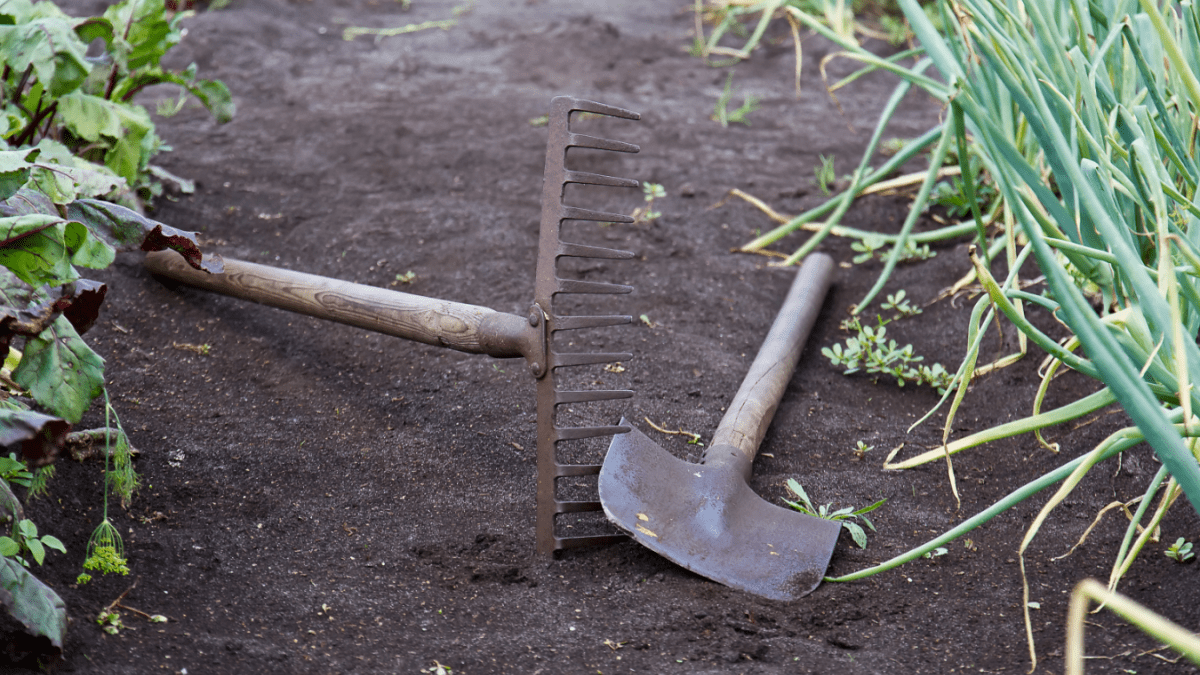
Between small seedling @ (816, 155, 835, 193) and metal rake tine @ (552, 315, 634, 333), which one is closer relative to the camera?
metal rake tine @ (552, 315, 634, 333)

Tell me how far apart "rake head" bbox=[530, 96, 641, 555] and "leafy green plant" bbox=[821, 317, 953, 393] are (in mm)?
855

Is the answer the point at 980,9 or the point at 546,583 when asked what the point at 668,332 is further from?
the point at 980,9

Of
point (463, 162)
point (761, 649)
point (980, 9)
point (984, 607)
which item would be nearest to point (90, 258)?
point (761, 649)

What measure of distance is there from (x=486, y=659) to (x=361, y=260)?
161cm

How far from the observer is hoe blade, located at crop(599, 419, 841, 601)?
149cm

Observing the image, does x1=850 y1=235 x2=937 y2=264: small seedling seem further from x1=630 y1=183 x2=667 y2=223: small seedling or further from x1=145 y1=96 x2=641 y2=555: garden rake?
x1=145 y1=96 x2=641 y2=555: garden rake

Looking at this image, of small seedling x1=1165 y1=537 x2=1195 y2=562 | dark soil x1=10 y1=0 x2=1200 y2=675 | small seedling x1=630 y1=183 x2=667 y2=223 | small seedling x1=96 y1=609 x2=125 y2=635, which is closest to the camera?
small seedling x1=96 y1=609 x2=125 y2=635

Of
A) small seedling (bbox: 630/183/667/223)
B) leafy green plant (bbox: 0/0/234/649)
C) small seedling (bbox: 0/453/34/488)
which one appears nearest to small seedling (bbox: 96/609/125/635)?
leafy green plant (bbox: 0/0/234/649)

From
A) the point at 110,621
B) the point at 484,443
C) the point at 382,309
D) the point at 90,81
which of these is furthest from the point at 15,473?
the point at 90,81

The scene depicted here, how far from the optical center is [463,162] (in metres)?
3.32

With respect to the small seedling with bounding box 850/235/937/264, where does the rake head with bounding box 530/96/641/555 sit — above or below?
above

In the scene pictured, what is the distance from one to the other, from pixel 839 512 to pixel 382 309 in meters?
0.97

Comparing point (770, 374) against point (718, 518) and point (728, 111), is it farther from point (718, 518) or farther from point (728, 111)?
point (728, 111)

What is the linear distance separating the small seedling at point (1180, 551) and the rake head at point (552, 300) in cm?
94
